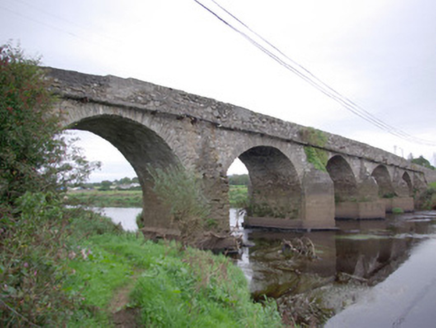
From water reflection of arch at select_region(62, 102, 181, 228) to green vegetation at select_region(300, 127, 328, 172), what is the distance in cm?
750

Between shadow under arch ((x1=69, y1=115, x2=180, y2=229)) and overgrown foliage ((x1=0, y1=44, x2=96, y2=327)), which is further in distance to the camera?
shadow under arch ((x1=69, y1=115, x2=180, y2=229))

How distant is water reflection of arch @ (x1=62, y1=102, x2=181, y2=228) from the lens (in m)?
7.80

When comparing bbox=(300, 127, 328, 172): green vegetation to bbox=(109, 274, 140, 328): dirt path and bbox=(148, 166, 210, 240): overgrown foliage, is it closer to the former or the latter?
bbox=(148, 166, 210, 240): overgrown foliage

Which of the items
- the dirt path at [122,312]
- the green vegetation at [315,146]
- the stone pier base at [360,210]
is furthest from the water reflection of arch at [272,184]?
the dirt path at [122,312]

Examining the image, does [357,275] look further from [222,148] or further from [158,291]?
[158,291]

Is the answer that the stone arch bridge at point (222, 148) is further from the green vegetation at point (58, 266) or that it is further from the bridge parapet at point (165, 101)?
the green vegetation at point (58, 266)

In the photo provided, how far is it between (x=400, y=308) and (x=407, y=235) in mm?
9104

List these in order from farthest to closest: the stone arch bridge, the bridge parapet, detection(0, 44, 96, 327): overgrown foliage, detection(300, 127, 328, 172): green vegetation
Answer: detection(300, 127, 328, 172): green vegetation → the stone arch bridge → the bridge parapet → detection(0, 44, 96, 327): overgrown foliage

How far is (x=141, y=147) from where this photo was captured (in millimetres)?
9664

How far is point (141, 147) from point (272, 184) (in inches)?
310

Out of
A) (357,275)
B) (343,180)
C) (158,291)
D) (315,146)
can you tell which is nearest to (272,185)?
(315,146)

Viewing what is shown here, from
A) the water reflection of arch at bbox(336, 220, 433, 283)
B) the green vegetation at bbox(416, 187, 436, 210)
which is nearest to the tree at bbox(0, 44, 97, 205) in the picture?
the water reflection of arch at bbox(336, 220, 433, 283)

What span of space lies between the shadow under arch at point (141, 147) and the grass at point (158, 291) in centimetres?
401

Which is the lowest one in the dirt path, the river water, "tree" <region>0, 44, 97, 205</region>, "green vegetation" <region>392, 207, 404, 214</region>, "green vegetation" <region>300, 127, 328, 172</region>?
the river water
